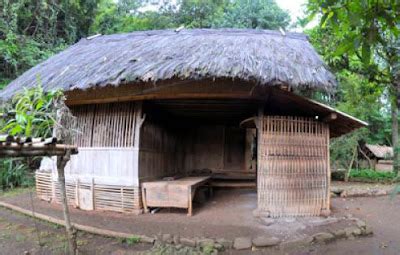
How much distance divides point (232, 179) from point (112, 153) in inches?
146

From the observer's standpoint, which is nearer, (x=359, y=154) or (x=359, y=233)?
(x=359, y=233)

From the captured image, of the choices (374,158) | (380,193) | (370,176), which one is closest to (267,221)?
(380,193)

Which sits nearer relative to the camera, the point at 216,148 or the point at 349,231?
the point at 349,231

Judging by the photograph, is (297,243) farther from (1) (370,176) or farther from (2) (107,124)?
(1) (370,176)

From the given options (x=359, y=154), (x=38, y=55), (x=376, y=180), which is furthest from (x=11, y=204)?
(x=359, y=154)

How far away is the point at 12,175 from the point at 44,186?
3029 mm

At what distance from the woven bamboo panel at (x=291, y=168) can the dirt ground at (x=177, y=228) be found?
65 cm

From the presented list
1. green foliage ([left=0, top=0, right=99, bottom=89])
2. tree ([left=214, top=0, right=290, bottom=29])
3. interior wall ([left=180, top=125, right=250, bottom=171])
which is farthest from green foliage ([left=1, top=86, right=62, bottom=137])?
tree ([left=214, top=0, right=290, bottom=29])

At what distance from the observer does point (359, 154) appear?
16406 millimetres

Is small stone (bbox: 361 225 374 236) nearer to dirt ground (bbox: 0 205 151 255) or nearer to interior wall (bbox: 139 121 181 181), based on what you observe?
dirt ground (bbox: 0 205 151 255)

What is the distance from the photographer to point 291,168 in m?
6.57

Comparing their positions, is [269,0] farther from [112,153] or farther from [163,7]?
[112,153]

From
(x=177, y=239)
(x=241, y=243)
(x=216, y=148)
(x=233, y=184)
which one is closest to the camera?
(x=241, y=243)

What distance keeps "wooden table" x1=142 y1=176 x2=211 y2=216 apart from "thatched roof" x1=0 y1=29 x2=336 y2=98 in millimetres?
2118
